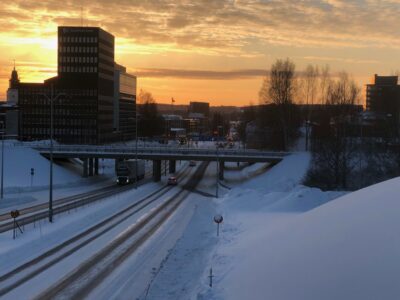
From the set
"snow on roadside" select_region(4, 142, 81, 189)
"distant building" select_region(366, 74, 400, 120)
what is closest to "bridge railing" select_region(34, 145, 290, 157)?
"snow on roadside" select_region(4, 142, 81, 189)

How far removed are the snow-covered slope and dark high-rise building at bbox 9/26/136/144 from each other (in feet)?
390

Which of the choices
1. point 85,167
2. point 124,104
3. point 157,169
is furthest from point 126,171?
point 124,104

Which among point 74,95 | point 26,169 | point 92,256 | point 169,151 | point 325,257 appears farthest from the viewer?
point 74,95

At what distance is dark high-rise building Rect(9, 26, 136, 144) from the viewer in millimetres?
138500

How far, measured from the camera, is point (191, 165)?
4562 inches

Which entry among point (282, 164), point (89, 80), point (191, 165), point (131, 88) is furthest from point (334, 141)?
point (131, 88)

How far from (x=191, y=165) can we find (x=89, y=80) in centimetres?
4447

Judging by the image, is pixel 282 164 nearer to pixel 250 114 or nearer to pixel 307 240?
pixel 307 240

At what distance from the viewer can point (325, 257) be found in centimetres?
1527

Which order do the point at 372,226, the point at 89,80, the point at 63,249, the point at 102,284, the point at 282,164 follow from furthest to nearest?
the point at 89,80 < the point at 282,164 < the point at 63,249 < the point at 102,284 < the point at 372,226

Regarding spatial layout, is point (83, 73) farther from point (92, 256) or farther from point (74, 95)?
point (92, 256)

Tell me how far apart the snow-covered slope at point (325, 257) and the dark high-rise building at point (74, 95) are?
390 feet

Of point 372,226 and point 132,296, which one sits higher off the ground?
point 372,226

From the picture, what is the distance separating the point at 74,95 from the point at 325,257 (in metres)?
132
